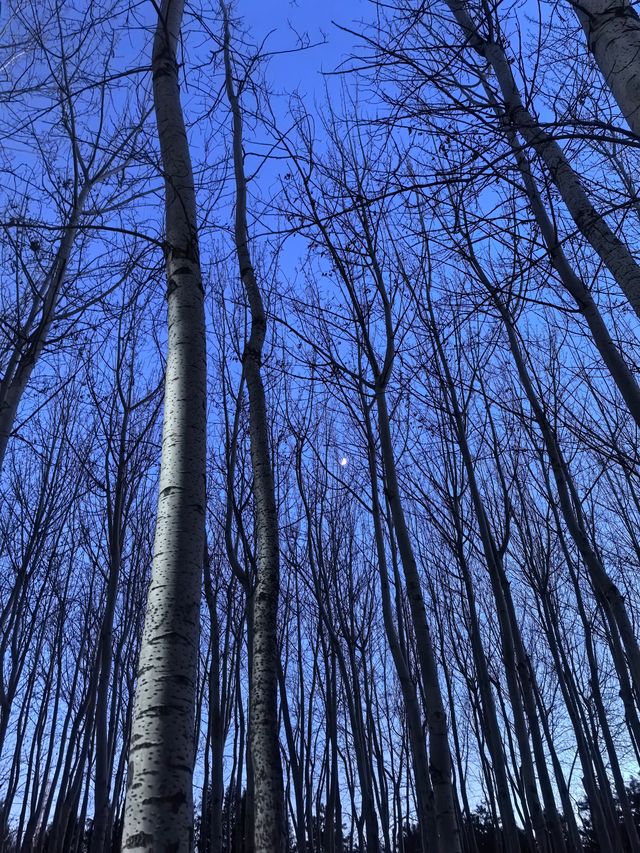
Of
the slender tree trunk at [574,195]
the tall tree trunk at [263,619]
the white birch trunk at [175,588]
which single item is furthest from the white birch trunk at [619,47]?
the tall tree trunk at [263,619]

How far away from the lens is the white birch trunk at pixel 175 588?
1.42m

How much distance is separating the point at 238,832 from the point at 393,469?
35.7ft

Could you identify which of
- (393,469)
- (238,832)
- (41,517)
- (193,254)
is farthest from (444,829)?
(238,832)

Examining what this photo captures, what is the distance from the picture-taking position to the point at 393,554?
675 cm

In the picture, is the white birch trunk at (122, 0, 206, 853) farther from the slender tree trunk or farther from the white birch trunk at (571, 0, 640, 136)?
the white birch trunk at (571, 0, 640, 136)

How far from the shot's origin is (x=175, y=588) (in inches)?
68.4

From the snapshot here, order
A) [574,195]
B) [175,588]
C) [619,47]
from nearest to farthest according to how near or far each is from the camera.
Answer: [175,588] → [619,47] → [574,195]

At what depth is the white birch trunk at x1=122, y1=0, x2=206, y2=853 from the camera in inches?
55.9

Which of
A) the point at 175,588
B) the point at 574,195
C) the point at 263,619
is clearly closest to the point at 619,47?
the point at 574,195

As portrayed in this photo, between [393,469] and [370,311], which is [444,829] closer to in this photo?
[393,469]

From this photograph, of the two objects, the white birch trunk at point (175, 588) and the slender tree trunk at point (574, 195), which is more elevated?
the slender tree trunk at point (574, 195)

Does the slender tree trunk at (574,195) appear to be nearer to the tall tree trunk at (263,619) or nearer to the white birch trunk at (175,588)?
the white birch trunk at (175,588)

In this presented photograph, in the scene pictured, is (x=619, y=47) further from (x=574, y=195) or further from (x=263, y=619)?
(x=263, y=619)

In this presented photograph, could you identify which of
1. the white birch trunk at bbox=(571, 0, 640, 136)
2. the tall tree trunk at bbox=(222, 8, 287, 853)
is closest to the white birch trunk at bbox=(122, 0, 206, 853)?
the tall tree trunk at bbox=(222, 8, 287, 853)
